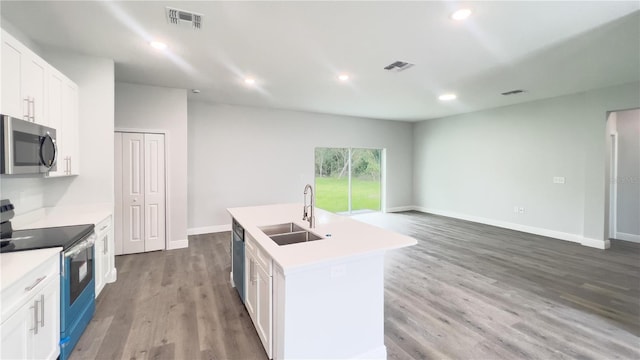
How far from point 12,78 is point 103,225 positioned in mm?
1516

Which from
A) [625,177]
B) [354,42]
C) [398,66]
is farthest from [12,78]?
[625,177]

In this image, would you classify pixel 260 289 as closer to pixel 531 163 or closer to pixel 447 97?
pixel 447 97

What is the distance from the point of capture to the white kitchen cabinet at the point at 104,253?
9.36 feet

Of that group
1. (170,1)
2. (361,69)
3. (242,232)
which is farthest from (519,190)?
(170,1)

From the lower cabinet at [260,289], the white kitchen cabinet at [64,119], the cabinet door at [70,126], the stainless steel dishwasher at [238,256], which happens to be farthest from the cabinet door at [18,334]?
the cabinet door at [70,126]

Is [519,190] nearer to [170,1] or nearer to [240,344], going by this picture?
[240,344]

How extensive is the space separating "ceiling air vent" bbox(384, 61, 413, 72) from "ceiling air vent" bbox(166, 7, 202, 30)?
2341mm

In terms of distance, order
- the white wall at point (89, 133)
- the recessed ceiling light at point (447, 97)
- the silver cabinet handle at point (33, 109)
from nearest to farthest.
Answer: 1. the silver cabinet handle at point (33, 109)
2. the white wall at point (89, 133)
3. the recessed ceiling light at point (447, 97)

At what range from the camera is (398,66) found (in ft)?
12.3

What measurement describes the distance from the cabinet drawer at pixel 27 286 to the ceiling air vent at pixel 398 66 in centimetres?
387

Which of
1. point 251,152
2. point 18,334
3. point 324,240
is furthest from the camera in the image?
point 251,152

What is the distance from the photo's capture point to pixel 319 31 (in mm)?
2771

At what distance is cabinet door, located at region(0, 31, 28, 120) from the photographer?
6.69 ft

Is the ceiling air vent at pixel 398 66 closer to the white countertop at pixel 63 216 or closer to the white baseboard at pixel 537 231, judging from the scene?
the white countertop at pixel 63 216
